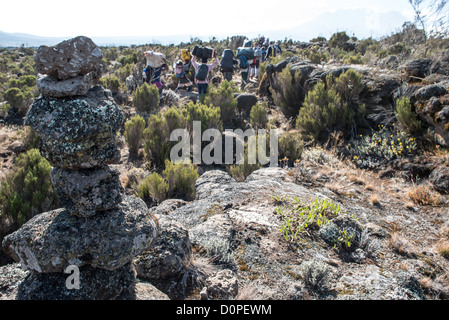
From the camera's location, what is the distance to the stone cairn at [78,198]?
1859 mm

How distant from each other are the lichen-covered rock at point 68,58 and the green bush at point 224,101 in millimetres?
7489

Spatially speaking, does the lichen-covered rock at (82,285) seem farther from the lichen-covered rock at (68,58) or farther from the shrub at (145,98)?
the shrub at (145,98)

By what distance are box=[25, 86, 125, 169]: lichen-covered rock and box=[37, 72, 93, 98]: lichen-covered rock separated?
0.13 ft

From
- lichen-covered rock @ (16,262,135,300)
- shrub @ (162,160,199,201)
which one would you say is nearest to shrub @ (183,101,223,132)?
shrub @ (162,160,199,201)

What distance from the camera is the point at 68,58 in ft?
6.25

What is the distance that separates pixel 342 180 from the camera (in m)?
5.24

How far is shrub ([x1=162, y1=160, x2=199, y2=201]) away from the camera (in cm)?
527

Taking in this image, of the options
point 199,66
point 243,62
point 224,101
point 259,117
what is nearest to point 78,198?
point 259,117

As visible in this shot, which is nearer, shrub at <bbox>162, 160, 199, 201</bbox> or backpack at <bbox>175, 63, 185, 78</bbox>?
shrub at <bbox>162, 160, 199, 201</bbox>

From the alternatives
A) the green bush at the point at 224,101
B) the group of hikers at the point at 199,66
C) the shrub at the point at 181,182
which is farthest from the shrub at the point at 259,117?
the shrub at the point at 181,182

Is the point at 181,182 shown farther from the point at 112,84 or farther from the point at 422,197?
the point at 112,84

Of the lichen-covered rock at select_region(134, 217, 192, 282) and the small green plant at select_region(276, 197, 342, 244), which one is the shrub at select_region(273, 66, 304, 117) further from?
the lichen-covered rock at select_region(134, 217, 192, 282)

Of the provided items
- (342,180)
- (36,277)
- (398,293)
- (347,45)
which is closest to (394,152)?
(342,180)

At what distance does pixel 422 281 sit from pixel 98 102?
3.16 metres
